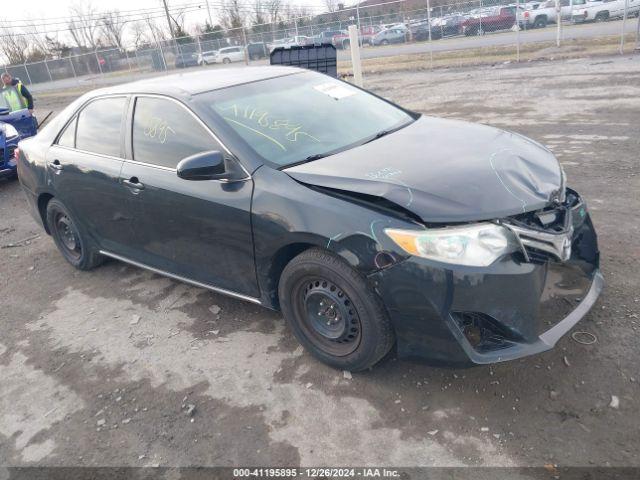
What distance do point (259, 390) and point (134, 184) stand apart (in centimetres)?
176

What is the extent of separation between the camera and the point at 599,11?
22125mm

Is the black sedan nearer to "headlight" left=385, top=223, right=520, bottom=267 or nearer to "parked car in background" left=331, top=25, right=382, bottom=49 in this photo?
"headlight" left=385, top=223, right=520, bottom=267

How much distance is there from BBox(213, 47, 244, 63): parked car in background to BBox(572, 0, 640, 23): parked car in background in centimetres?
1767

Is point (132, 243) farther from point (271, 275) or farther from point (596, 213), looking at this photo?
point (596, 213)

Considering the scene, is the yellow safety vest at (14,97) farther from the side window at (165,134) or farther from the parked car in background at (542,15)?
the parked car in background at (542,15)

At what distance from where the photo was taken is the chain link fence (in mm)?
18641

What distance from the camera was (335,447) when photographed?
2.65 meters

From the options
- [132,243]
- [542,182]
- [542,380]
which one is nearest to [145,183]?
[132,243]

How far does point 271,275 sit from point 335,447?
3.58ft

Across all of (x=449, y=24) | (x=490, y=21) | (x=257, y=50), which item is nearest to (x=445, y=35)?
(x=449, y=24)

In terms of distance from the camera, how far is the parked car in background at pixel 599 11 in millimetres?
21719

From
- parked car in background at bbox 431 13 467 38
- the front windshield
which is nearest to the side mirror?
the front windshield

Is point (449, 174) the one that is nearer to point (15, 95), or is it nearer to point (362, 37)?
point (15, 95)

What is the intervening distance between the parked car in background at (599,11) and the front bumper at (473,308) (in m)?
23.6
